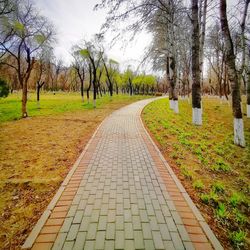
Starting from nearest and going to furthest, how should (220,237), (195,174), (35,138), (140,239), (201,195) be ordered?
(140,239), (220,237), (201,195), (195,174), (35,138)

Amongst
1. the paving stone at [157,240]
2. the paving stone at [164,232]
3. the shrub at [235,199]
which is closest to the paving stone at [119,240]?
the paving stone at [157,240]

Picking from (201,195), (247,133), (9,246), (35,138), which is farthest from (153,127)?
(9,246)

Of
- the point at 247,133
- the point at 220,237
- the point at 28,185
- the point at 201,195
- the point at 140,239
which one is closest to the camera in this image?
the point at 140,239

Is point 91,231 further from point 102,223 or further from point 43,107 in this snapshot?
Result: point 43,107

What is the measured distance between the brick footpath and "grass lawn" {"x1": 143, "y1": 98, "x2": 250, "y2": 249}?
392 mm

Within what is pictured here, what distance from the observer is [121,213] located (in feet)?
13.2

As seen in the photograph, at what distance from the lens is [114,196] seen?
4660 mm

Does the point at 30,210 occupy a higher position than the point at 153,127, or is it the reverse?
the point at 153,127

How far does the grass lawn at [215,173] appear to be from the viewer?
13.6ft

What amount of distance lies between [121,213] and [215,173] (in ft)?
12.1

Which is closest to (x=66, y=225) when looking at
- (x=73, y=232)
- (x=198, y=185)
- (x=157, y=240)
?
(x=73, y=232)

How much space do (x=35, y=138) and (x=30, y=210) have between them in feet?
21.6

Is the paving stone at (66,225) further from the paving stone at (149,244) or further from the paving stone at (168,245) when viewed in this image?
the paving stone at (168,245)

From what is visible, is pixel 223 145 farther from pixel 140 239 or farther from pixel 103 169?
pixel 140 239
